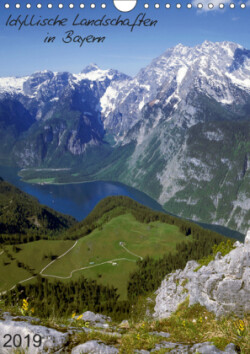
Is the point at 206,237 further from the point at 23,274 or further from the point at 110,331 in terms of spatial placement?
the point at 110,331

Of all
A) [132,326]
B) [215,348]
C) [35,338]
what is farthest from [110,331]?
[215,348]

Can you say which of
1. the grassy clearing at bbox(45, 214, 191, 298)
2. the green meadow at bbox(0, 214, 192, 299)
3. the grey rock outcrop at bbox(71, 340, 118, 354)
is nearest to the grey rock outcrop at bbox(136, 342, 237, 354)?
the grey rock outcrop at bbox(71, 340, 118, 354)

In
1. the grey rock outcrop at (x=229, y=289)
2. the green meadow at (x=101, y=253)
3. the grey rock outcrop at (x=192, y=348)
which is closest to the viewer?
the grey rock outcrop at (x=192, y=348)

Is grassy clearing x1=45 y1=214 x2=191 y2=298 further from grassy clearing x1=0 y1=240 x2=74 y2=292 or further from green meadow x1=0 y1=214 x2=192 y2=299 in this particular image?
grassy clearing x1=0 y1=240 x2=74 y2=292

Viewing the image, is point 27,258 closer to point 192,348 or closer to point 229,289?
point 229,289

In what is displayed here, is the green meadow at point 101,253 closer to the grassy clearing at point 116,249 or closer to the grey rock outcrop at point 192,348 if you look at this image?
the grassy clearing at point 116,249

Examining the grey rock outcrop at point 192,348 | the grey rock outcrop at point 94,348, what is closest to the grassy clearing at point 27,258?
the grey rock outcrop at point 94,348

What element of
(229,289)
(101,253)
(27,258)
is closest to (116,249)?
(101,253)

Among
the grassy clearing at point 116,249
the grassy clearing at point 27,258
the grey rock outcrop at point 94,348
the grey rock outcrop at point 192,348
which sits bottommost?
the grassy clearing at point 27,258

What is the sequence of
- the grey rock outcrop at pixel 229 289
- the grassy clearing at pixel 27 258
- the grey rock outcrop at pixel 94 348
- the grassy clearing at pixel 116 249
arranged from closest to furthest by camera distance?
the grey rock outcrop at pixel 94 348 → the grey rock outcrop at pixel 229 289 → the grassy clearing at pixel 27 258 → the grassy clearing at pixel 116 249
